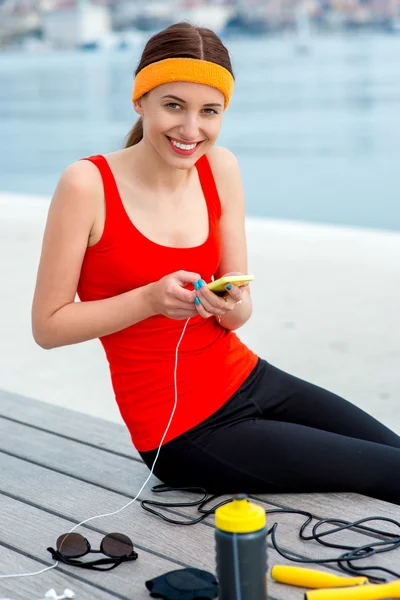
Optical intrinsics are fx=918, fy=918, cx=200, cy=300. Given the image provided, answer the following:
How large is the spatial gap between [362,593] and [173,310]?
69 cm

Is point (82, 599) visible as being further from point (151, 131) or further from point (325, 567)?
point (151, 131)

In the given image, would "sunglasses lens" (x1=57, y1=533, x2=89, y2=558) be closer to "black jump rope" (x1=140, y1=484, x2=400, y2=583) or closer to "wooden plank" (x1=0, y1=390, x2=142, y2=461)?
"black jump rope" (x1=140, y1=484, x2=400, y2=583)

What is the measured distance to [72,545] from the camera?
6.19 ft

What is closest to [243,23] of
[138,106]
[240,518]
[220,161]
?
[220,161]

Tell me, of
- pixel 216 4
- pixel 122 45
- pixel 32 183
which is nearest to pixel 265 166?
pixel 32 183

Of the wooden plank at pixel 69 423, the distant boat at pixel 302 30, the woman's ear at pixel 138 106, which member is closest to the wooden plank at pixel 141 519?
the wooden plank at pixel 69 423

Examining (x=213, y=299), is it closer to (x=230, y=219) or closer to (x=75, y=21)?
(x=230, y=219)

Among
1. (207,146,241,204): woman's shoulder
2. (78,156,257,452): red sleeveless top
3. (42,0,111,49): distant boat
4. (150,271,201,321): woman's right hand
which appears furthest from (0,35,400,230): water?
(42,0,111,49): distant boat

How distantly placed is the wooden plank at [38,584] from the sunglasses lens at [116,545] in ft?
0.29

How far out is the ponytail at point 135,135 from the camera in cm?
229

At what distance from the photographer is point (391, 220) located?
1070 cm

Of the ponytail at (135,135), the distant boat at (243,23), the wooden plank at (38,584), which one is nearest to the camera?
the wooden plank at (38,584)

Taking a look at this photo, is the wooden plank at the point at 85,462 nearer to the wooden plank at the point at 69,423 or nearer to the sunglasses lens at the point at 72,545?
the wooden plank at the point at 69,423

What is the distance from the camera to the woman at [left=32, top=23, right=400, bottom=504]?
2.05 metres
